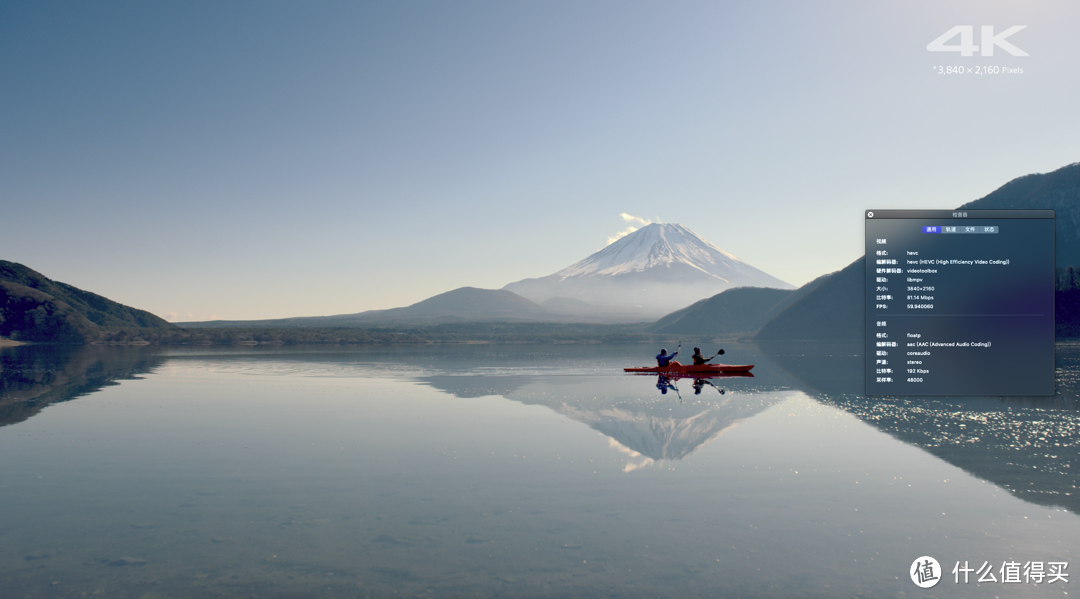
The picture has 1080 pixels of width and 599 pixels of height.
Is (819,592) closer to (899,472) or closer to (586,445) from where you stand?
(899,472)

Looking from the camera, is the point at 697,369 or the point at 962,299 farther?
the point at 697,369

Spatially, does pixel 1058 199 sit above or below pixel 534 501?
above

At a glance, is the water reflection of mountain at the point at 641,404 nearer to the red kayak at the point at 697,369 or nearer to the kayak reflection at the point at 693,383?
the kayak reflection at the point at 693,383

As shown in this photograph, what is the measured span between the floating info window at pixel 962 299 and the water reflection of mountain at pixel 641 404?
31.4 feet

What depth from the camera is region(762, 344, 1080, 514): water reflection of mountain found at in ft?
62.6

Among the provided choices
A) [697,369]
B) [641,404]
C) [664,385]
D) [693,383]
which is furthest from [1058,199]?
[641,404]

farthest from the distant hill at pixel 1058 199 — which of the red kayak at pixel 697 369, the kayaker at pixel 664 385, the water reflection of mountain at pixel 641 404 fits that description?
the water reflection of mountain at pixel 641 404

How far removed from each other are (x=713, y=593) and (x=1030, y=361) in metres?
11.6

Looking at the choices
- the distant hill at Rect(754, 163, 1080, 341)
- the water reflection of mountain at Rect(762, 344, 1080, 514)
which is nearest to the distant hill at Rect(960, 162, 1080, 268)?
the distant hill at Rect(754, 163, 1080, 341)

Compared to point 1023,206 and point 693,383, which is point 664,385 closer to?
point 693,383

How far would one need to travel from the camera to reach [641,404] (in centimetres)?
3700

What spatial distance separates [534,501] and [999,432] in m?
24.8

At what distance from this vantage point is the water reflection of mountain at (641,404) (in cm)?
2577

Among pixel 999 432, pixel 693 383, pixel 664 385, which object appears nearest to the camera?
pixel 999 432
